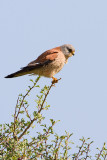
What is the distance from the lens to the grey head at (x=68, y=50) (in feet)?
20.4

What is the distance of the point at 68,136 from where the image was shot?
141 inches

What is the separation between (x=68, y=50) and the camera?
20.6ft

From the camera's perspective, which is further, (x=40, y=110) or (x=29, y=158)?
(x=40, y=110)

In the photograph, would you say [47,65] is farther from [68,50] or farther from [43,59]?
[68,50]

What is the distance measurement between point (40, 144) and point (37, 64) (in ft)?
6.72

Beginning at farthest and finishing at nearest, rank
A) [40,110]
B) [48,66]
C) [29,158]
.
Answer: [48,66]
[40,110]
[29,158]

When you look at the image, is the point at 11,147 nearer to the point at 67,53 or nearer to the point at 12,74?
the point at 12,74

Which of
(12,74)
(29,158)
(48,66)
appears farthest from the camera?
(48,66)

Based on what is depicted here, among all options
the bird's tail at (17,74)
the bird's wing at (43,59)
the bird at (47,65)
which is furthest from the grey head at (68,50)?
the bird's tail at (17,74)

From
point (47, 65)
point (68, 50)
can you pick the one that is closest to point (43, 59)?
point (47, 65)

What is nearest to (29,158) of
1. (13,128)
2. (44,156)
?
(44,156)

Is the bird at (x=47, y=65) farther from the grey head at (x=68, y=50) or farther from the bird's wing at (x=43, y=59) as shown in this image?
the grey head at (x=68, y=50)

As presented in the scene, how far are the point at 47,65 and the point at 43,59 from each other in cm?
15

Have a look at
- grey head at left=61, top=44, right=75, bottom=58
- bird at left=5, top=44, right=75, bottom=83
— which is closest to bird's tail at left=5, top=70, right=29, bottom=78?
bird at left=5, top=44, right=75, bottom=83
